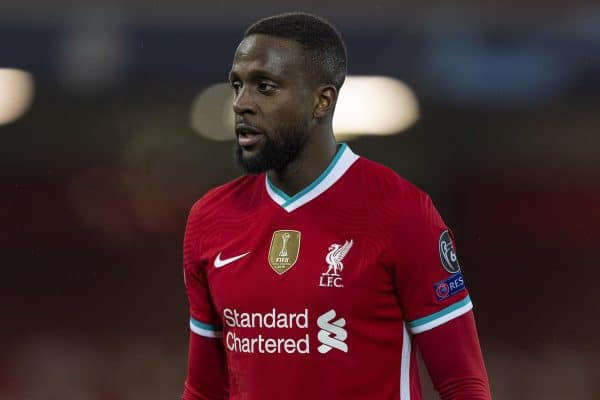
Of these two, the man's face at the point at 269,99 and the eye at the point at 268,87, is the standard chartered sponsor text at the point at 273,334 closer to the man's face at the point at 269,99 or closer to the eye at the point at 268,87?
the man's face at the point at 269,99

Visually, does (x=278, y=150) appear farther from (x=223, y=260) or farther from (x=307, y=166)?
(x=223, y=260)

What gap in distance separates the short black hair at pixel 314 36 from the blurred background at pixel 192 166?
1989 mm

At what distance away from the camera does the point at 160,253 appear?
3.46m

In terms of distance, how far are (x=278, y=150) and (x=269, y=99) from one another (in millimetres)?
76

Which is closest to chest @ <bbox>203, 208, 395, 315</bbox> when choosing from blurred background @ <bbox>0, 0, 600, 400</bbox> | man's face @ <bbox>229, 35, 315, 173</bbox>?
man's face @ <bbox>229, 35, 315, 173</bbox>

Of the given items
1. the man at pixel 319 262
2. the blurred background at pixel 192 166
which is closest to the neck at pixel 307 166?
the man at pixel 319 262

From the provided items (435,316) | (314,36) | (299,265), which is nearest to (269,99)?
(314,36)

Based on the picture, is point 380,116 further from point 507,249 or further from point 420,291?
point 420,291

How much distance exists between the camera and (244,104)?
1358mm

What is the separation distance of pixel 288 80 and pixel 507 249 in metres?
2.23

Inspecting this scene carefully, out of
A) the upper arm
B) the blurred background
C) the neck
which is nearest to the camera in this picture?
the upper arm

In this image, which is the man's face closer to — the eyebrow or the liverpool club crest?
the eyebrow

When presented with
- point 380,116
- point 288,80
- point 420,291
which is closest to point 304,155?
point 288,80

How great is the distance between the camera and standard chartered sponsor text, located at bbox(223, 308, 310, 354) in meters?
1.33
